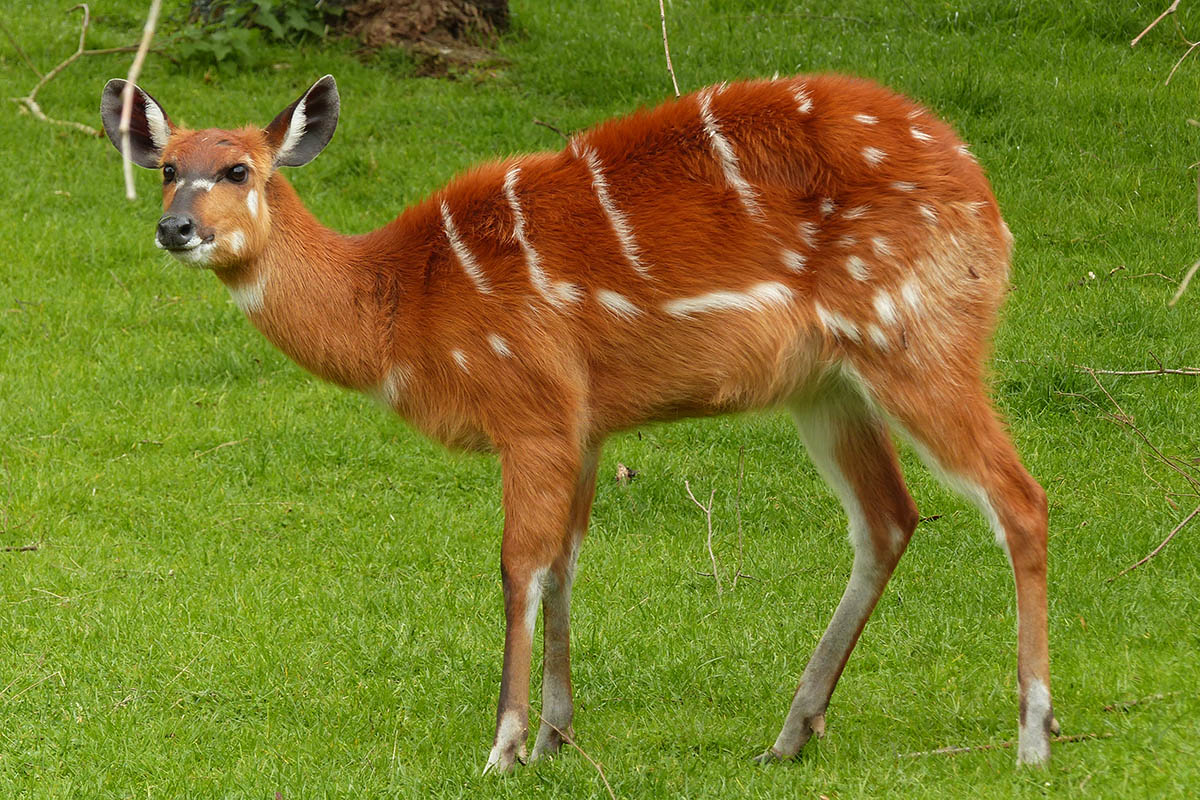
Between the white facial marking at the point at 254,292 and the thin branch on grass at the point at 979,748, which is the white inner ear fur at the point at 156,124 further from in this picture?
the thin branch on grass at the point at 979,748

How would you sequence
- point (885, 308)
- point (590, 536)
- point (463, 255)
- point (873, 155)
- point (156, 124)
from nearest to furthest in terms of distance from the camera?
point (885, 308) → point (873, 155) → point (463, 255) → point (156, 124) → point (590, 536)

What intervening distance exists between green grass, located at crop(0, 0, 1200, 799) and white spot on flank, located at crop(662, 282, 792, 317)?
52.3 inches

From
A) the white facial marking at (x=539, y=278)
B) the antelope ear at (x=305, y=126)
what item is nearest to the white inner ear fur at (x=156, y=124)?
the antelope ear at (x=305, y=126)

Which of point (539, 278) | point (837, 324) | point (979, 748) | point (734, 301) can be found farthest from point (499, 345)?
point (979, 748)

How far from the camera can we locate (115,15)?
1261 cm

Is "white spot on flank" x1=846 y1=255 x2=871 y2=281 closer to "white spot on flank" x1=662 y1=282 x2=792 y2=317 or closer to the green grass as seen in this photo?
"white spot on flank" x1=662 y1=282 x2=792 y2=317

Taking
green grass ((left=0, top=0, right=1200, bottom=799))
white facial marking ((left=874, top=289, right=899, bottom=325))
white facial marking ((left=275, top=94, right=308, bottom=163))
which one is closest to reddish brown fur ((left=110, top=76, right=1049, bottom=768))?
white facial marking ((left=874, top=289, right=899, bottom=325))

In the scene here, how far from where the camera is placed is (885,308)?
13.3 feet

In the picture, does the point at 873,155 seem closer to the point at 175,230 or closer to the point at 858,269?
the point at 858,269

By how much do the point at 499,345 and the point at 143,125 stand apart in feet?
4.78

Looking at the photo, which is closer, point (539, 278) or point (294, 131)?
point (539, 278)

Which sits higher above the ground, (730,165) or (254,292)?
(730,165)

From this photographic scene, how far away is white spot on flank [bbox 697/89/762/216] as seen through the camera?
420cm

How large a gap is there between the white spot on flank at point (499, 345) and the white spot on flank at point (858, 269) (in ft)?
3.26
